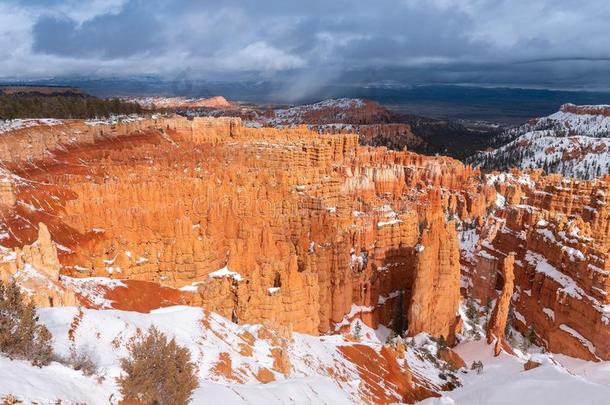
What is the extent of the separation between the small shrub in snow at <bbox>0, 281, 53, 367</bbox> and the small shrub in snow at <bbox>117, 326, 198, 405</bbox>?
5.13ft

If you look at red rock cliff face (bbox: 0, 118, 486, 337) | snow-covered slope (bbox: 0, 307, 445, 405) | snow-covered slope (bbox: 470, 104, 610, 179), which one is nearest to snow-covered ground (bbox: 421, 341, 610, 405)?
snow-covered slope (bbox: 0, 307, 445, 405)

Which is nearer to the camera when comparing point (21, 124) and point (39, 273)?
point (39, 273)

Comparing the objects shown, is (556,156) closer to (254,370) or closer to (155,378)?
(254,370)

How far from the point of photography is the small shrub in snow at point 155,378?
29.2ft

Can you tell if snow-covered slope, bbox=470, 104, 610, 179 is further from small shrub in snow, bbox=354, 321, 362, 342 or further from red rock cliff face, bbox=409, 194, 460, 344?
small shrub in snow, bbox=354, 321, 362, 342

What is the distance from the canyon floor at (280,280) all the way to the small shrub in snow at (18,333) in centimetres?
24

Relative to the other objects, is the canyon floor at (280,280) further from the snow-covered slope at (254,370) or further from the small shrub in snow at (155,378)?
the small shrub in snow at (155,378)

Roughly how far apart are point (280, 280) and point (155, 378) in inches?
621

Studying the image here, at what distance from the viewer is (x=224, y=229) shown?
95.1 feet

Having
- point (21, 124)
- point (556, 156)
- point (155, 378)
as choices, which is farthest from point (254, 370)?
point (556, 156)

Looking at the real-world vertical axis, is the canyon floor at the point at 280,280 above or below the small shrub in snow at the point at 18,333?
below

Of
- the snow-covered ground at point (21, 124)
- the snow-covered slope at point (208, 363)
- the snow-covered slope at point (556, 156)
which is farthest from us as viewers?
the snow-covered slope at point (556, 156)

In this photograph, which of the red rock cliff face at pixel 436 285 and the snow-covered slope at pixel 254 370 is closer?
the snow-covered slope at pixel 254 370

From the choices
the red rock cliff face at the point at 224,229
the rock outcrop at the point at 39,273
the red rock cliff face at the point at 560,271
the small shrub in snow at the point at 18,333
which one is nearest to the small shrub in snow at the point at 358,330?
the red rock cliff face at the point at 224,229
